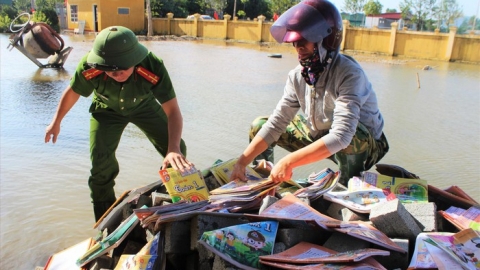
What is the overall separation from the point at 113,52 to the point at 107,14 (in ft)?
111

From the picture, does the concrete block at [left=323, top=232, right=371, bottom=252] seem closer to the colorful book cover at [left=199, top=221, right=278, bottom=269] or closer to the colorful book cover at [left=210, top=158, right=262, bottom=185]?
the colorful book cover at [left=199, top=221, right=278, bottom=269]

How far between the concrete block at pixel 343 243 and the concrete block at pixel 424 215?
0.53 meters

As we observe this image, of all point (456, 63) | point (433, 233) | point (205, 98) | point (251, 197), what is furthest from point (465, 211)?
point (456, 63)

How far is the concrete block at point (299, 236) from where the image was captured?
200 centimetres

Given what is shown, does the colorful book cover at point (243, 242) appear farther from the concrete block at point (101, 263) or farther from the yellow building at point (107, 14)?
the yellow building at point (107, 14)

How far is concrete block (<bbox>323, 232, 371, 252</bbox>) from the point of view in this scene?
1936 millimetres

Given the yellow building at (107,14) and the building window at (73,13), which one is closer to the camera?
the yellow building at (107,14)

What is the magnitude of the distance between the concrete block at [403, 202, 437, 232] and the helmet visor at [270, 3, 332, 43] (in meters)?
1.10

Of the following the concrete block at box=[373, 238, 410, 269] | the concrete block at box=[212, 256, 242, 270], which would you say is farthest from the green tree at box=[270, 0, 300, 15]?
the concrete block at box=[212, 256, 242, 270]

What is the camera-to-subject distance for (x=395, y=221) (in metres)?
2.14

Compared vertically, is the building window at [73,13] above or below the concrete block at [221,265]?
above

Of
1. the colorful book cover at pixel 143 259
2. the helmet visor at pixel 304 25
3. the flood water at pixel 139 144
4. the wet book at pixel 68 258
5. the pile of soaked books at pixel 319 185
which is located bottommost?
the flood water at pixel 139 144

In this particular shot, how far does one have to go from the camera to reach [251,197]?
2.38 m

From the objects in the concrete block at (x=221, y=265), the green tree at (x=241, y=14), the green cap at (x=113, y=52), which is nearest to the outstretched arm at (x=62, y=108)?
the green cap at (x=113, y=52)
